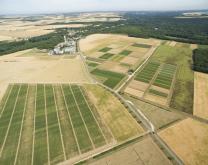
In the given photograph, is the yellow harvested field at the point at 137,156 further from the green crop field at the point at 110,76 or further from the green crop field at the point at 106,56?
the green crop field at the point at 106,56

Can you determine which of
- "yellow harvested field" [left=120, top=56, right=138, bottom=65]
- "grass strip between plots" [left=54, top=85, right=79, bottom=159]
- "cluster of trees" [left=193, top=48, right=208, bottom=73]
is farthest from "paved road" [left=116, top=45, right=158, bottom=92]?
"cluster of trees" [left=193, top=48, right=208, bottom=73]

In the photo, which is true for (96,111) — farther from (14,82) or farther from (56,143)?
(14,82)

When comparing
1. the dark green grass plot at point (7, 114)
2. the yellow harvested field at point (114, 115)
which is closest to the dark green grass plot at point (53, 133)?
the dark green grass plot at point (7, 114)

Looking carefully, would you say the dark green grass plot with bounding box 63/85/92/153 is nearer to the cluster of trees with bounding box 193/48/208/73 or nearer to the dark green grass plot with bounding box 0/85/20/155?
the dark green grass plot with bounding box 0/85/20/155

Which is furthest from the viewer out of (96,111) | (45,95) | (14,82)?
(14,82)

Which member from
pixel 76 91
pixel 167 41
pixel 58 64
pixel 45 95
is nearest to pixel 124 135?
pixel 76 91

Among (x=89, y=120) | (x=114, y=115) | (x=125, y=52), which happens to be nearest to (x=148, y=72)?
(x=125, y=52)
